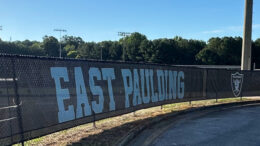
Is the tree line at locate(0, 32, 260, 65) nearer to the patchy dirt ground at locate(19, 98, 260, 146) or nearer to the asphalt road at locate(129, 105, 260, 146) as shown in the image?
Answer: the asphalt road at locate(129, 105, 260, 146)

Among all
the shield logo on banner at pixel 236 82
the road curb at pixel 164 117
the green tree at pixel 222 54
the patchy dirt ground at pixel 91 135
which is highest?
the green tree at pixel 222 54

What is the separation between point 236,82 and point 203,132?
9.19m

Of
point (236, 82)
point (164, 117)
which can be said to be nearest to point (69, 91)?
point (164, 117)

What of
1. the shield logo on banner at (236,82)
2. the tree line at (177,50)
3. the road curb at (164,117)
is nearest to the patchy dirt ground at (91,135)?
the road curb at (164,117)

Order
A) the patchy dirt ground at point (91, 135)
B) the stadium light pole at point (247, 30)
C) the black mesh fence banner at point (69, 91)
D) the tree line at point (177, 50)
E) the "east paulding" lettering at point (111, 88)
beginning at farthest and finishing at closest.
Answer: the tree line at point (177, 50), the stadium light pole at point (247, 30), the "east paulding" lettering at point (111, 88), the patchy dirt ground at point (91, 135), the black mesh fence banner at point (69, 91)

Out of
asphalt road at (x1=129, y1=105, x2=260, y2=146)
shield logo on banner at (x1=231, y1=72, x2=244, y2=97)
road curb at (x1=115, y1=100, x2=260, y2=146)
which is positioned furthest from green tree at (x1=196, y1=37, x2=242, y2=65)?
asphalt road at (x1=129, y1=105, x2=260, y2=146)

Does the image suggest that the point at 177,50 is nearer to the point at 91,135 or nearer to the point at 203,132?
the point at 203,132

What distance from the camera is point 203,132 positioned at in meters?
6.98

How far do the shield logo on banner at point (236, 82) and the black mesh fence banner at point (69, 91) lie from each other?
5.22 m

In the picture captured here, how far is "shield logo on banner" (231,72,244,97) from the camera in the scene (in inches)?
577

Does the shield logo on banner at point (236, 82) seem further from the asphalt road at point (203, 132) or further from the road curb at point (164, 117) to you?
the asphalt road at point (203, 132)

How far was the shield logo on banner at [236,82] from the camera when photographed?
577 inches

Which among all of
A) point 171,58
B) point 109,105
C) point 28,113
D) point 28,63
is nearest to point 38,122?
point 28,113

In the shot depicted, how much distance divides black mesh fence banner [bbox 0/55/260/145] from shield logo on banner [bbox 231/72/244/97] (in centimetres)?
522
